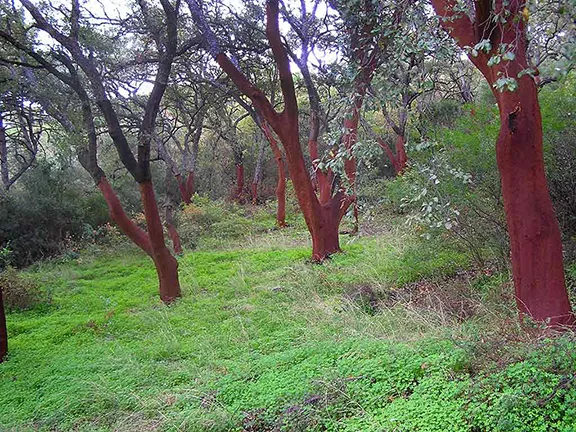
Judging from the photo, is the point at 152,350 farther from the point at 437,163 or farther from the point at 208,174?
the point at 208,174

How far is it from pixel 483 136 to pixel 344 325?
2.78m

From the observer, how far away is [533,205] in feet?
12.0

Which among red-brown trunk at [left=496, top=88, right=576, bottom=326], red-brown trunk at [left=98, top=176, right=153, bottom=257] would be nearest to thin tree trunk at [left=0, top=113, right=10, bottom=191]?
red-brown trunk at [left=98, top=176, right=153, bottom=257]

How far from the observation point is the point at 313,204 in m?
8.81

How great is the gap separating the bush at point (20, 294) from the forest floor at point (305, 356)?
0.26m

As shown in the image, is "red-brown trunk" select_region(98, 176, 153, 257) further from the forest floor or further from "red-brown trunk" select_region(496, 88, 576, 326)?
"red-brown trunk" select_region(496, 88, 576, 326)

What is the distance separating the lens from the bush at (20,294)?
8.33 meters

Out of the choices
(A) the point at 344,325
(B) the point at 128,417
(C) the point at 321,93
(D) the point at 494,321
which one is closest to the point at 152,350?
(B) the point at 128,417

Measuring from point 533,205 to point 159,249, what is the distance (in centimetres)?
588

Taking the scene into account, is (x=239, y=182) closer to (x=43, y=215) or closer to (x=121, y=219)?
(x=43, y=215)

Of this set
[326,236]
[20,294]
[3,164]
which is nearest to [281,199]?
[326,236]

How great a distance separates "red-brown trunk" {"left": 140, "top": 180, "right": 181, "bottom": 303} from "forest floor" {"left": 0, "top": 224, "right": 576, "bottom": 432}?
1.07 feet

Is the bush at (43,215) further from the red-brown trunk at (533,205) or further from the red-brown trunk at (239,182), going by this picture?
the red-brown trunk at (533,205)

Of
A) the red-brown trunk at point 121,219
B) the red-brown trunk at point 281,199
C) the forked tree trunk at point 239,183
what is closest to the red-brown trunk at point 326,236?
the red-brown trunk at point 121,219
